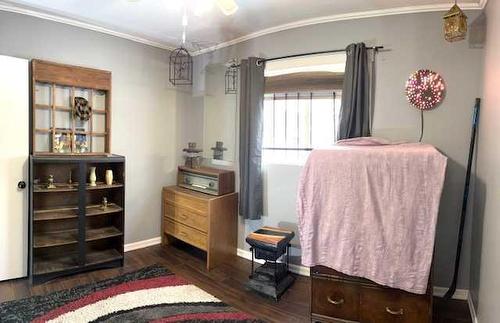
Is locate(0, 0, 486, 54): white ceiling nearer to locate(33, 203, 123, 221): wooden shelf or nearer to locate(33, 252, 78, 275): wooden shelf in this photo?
locate(33, 203, 123, 221): wooden shelf

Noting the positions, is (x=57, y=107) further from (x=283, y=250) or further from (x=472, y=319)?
(x=472, y=319)

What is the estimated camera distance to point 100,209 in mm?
3135

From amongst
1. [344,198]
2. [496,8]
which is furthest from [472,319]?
[496,8]

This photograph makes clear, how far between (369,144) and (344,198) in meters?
0.57

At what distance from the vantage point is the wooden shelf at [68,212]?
275 centimetres

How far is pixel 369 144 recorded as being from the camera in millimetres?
2297

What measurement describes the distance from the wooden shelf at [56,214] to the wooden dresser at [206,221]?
1067 millimetres

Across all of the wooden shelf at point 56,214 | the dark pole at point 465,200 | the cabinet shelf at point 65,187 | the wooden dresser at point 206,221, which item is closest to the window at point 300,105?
the wooden dresser at point 206,221

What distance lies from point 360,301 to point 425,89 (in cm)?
178

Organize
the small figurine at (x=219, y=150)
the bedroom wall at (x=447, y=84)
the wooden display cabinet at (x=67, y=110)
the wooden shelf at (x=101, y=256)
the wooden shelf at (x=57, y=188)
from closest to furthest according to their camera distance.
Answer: the bedroom wall at (x=447, y=84)
the wooden shelf at (x=57, y=188)
the wooden display cabinet at (x=67, y=110)
the wooden shelf at (x=101, y=256)
the small figurine at (x=219, y=150)

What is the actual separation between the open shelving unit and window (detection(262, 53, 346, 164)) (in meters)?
1.64

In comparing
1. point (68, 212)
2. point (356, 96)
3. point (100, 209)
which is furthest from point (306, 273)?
point (68, 212)

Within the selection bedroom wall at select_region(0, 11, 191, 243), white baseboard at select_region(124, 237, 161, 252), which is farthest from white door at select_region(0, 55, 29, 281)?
white baseboard at select_region(124, 237, 161, 252)

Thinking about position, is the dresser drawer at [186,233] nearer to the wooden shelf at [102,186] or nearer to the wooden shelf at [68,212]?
the wooden shelf at [68,212]
